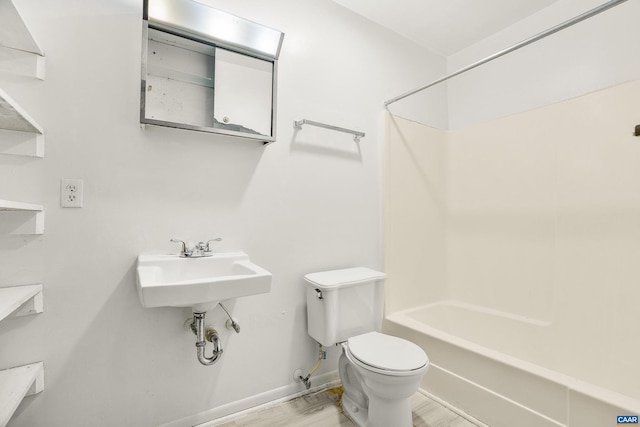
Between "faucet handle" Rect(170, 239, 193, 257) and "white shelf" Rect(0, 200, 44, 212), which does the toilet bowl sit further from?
"white shelf" Rect(0, 200, 44, 212)

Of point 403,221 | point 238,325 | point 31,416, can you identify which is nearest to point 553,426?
point 403,221

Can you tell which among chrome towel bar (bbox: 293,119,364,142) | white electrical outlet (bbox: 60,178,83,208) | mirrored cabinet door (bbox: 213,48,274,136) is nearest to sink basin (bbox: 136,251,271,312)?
white electrical outlet (bbox: 60,178,83,208)

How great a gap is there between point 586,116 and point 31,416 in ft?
10.2

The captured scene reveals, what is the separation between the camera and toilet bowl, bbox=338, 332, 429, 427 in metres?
1.29

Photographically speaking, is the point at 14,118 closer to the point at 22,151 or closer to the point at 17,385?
the point at 22,151

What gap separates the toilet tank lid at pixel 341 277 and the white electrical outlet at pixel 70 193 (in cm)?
114

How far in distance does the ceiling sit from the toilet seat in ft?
6.86

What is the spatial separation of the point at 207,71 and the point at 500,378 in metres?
2.12

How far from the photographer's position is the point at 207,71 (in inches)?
58.4

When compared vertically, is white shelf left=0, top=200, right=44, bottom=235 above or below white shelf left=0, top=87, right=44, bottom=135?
below

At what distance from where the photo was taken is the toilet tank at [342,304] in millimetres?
1633

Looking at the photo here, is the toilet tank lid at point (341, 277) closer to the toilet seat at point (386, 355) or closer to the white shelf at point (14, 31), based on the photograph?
the toilet seat at point (386, 355)

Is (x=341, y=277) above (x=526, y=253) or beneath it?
beneath

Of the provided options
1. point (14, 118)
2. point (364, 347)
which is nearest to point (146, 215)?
point (14, 118)
